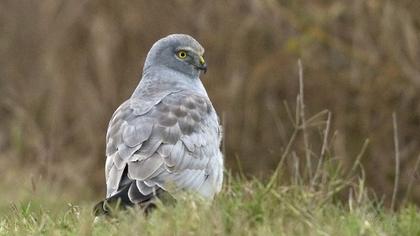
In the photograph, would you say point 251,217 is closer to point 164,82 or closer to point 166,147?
point 166,147

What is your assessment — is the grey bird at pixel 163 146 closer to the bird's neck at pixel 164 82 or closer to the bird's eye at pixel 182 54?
the bird's neck at pixel 164 82

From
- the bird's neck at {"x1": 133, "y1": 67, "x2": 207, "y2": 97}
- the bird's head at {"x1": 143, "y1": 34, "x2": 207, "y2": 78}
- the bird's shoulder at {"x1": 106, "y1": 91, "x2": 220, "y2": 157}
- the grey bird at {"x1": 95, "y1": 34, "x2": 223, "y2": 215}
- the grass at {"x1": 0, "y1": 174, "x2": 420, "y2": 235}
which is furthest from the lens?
the bird's head at {"x1": 143, "y1": 34, "x2": 207, "y2": 78}

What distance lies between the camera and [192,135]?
24.6 feet

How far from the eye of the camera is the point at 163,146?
286 inches

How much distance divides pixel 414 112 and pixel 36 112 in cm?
441

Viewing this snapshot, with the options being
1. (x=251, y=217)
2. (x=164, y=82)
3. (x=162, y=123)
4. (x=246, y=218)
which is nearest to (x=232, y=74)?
(x=164, y=82)

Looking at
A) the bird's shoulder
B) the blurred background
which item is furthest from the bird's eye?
the blurred background

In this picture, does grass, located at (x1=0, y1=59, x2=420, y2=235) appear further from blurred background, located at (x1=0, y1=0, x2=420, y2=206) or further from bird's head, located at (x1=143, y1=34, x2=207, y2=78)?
blurred background, located at (x1=0, y1=0, x2=420, y2=206)

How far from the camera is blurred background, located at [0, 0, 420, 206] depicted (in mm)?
12125

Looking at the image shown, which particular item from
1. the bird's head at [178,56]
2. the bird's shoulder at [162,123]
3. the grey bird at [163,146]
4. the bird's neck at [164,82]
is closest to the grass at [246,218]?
the grey bird at [163,146]

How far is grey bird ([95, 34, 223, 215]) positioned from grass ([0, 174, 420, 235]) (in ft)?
0.77

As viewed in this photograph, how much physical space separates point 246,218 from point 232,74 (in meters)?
6.89

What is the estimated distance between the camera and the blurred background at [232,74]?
1212cm

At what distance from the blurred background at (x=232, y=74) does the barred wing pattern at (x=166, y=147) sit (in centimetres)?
343
